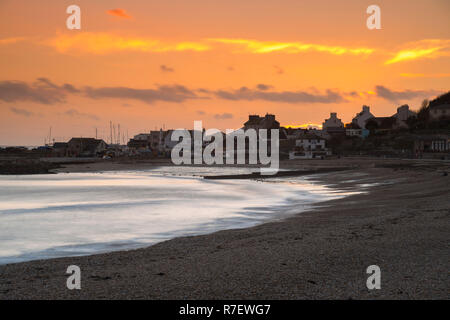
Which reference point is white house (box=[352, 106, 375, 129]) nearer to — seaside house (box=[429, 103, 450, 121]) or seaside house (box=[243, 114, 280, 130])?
seaside house (box=[243, 114, 280, 130])

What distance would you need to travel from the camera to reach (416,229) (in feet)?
40.7

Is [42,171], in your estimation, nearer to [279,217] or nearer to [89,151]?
[279,217]

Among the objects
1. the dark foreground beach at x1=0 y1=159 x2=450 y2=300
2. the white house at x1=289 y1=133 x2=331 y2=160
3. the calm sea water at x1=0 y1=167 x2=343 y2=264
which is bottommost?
the calm sea water at x1=0 y1=167 x2=343 y2=264

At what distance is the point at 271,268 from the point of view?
9.05 meters

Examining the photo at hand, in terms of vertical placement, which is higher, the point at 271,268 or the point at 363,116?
the point at 363,116

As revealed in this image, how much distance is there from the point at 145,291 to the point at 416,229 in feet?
27.2

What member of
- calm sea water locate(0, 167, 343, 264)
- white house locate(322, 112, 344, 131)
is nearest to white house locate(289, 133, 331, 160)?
white house locate(322, 112, 344, 131)

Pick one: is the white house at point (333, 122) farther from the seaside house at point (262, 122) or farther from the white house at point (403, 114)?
the white house at point (403, 114)

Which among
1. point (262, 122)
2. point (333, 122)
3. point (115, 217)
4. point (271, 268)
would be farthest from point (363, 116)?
point (271, 268)

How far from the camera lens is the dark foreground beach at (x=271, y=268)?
765 centimetres

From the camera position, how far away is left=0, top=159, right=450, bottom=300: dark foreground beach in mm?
7652

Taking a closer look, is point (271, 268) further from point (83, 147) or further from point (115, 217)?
point (83, 147)
